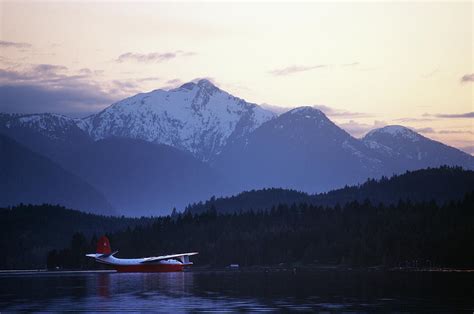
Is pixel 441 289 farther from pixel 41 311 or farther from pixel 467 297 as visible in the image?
pixel 41 311

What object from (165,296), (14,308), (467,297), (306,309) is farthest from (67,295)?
(467,297)

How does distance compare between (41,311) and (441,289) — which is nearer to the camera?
(41,311)

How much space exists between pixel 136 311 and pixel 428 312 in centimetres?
3538

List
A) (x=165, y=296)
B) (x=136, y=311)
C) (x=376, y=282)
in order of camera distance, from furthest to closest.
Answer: (x=376, y=282) < (x=165, y=296) < (x=136, y=311)

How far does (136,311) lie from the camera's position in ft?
380

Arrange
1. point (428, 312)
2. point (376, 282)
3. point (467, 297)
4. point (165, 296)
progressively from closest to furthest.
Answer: point (428, 312) < point (467, 297) < point (165, 296) < point (376, 282)

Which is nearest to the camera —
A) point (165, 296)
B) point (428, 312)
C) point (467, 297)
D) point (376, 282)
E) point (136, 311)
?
point (428, 312)

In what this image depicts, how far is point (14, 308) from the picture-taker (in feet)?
399

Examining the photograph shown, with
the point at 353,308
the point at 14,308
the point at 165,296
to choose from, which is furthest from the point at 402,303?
the point at 14,308

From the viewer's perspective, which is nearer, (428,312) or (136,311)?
(428,312)

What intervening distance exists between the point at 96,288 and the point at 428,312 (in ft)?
273

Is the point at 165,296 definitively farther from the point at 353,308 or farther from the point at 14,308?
the point at 353,308

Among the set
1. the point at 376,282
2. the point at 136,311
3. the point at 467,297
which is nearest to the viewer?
the point at 136,311

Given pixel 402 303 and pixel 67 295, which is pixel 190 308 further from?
pixel 67 295
